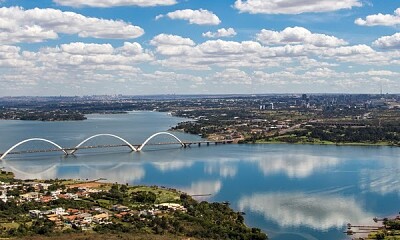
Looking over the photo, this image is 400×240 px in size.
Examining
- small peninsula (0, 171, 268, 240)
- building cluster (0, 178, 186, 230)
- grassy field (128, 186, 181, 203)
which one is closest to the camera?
small peninsula (0, 171, 268, 240)

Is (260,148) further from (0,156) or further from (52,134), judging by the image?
(52,134)

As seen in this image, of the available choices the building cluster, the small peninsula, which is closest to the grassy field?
the small peninsula

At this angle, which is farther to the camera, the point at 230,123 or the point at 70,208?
the point at 230,123

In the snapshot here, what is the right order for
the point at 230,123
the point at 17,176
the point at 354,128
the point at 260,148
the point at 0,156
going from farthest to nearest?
the point at 230,123 → the point at 354,128 → the point at 260,148 → the point at 0,156 → the point at 17,176

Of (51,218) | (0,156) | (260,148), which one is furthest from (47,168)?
(260,148)

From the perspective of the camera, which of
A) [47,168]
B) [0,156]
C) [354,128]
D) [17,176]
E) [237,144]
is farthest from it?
[354,128]

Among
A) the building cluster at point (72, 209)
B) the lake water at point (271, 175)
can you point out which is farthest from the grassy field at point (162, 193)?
the lake water at point (271, 175)

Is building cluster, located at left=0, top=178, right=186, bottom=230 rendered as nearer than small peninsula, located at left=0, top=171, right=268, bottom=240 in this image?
No

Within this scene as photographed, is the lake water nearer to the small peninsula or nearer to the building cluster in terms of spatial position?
the small peninsula

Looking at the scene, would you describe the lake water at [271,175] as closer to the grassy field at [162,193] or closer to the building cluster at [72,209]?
the grassy field at [162,193]
